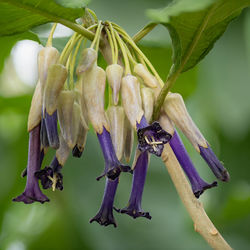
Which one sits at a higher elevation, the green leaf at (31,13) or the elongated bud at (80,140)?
the green leaf at (31,13)

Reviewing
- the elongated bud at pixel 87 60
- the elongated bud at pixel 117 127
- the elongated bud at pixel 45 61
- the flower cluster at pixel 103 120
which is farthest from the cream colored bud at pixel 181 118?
the elongated bud at pixel 45 61

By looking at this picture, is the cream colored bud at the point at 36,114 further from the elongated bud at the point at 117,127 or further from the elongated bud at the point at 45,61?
the elongated bud at the point at 117,127

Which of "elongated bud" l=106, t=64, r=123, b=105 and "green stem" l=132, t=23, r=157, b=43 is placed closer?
"elongated bud" l=106, t=64, r=123, b=105

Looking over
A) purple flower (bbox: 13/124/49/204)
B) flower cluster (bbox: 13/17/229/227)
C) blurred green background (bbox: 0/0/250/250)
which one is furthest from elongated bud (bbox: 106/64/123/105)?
blurred green background (bbox: 0/0/250/250)

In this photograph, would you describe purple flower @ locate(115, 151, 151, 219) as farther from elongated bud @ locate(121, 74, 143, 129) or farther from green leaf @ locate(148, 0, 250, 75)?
green leaf @ locate(148, 0, 250, 75)

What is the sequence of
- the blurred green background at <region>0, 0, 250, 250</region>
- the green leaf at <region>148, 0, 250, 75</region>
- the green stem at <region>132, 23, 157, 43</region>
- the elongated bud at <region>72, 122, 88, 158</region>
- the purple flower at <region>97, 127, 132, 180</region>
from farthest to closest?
the blurred green background at <region>0, 0, 250, 250</region> → the green stem at <region>132, 23, 157, 43</region> → the elongated bud at <region>72, 122, 88, 158</region> → the purple flower at <region>97, 127, 132, 180</region> → the green leaf at <region>148, 0, 250, 75</region>

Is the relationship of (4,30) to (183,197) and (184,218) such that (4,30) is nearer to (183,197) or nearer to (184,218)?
(183,197)

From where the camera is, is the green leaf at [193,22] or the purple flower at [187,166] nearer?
the green leaf at [193,22]
